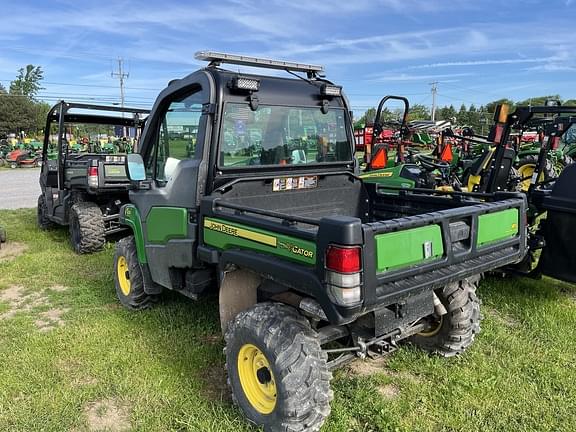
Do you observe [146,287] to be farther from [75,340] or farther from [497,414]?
[497,414]

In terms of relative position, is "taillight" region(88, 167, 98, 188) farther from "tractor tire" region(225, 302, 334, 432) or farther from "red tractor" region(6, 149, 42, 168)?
"red tractor" region(6, 149, 42, 168)

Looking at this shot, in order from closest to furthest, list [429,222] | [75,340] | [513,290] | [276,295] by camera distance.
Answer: [429,222], [276,295], [75,340], [513,290]

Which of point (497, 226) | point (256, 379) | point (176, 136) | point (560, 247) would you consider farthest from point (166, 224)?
point (560, 247)

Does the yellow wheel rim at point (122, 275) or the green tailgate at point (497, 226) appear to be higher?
the green tailgate at point (497, 226)

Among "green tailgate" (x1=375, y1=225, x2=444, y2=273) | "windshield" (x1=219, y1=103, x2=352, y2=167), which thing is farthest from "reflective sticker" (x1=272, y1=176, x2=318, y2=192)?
"green tailgate" (x1=375, y1=225, x2=444, y2=273)

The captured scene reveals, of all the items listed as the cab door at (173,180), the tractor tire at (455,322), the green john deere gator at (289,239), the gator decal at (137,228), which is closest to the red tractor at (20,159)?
the gator decal at (137,228)

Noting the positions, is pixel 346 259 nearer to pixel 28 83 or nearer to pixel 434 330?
pixel 434 330

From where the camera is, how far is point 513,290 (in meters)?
5.15

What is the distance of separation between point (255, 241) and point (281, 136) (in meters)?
1.23

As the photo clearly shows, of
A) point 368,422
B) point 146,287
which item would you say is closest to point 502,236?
point 368,422

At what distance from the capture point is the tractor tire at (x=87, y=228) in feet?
22.7

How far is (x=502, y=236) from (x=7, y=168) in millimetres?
27988

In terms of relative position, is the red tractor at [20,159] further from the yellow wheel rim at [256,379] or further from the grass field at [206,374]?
the yellow wheel rim at [256,379]

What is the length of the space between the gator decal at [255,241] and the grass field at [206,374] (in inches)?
42.0
